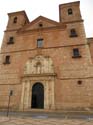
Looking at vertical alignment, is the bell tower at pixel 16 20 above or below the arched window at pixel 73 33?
above

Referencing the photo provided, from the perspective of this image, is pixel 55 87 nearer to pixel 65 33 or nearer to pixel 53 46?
pixel 53 46

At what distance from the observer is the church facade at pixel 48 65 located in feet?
44.7

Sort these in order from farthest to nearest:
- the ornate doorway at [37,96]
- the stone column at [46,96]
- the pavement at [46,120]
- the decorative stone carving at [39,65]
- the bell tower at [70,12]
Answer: the bell tower at [70,12] < the decorative stone carving at [39,65] < the ornate doorway at [37,96] < the stone column at [46,96] < the pavement at [46,120]

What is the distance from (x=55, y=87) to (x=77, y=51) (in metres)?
4.73

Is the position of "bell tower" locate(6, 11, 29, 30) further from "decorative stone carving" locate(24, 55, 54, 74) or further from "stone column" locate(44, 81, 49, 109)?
"stone column" locate(44, 81, 49, 109)

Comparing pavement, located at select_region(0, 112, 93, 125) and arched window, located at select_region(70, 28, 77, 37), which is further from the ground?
arched window, located at select_region(70, 28, 77, 37)

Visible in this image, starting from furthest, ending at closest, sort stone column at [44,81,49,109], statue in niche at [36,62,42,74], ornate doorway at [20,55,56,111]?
statue in niche at [36,62,42,74], ornate doorway at [20,55,56,111], stone column at [44,81,49,109]

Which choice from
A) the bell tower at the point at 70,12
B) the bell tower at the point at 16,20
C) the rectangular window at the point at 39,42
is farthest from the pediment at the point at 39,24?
the rectangular window at the point at 39,42

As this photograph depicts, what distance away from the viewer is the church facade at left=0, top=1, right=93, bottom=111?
13.6m

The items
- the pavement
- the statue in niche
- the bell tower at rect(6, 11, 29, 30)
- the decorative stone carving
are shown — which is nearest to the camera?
the pavement

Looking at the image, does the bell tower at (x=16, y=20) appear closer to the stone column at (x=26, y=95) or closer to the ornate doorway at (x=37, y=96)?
the stone column at (x=26, y=95)

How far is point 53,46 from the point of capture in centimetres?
1627

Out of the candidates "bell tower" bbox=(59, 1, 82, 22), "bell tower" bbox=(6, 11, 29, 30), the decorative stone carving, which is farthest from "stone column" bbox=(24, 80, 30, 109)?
"bell tower" bbox=(59, 1, 82, 22)

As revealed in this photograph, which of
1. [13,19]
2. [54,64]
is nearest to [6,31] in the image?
[13,19]
